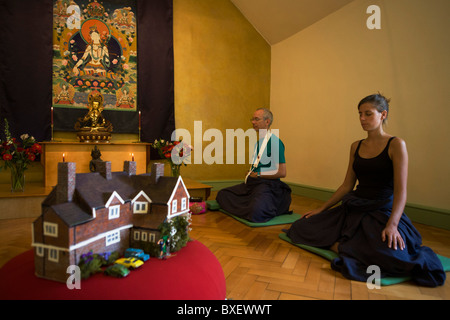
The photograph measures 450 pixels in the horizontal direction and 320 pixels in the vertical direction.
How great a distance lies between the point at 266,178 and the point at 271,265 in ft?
5.04

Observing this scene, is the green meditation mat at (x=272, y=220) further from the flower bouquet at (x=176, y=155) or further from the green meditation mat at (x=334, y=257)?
the flower bouquet at (x=176, y=155)

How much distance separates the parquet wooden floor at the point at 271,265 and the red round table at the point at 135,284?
1.98 ft

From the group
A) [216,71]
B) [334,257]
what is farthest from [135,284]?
[216,71]

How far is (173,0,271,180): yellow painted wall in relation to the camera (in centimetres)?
540

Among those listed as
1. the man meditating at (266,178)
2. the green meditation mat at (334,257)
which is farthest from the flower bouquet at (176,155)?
the green meditation mat at (334,257)

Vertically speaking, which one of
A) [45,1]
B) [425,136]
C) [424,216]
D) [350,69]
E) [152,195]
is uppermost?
[45,1]

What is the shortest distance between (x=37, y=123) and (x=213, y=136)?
291 centimetres

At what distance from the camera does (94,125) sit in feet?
14.2

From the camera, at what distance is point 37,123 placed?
4320 mm

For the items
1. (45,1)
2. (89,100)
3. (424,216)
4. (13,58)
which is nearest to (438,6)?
(424,216)

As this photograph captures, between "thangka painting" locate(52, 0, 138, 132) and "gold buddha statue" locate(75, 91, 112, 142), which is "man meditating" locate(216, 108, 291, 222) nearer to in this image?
"gold buddha statue" locate(75, 91, 112, 142)

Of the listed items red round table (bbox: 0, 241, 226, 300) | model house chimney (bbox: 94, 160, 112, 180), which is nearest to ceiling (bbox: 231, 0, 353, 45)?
model house chimney (bbox: 94, 160, 112, 180)

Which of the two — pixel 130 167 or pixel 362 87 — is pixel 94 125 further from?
pixel 362 87

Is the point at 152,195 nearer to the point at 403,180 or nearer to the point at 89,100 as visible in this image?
the point at 403,180
